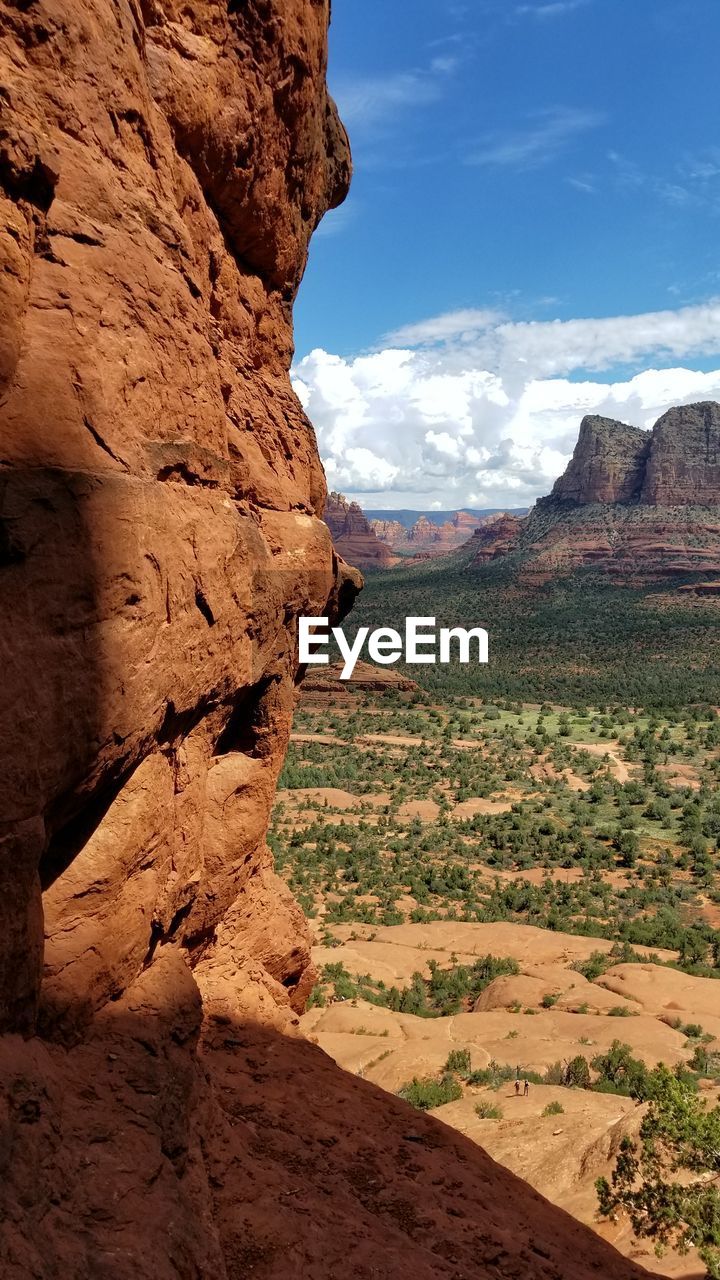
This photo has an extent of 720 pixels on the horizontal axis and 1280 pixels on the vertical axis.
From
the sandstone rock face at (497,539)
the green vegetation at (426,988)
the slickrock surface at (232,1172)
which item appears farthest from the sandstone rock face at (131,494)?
the sandstone rock face at (497,539)

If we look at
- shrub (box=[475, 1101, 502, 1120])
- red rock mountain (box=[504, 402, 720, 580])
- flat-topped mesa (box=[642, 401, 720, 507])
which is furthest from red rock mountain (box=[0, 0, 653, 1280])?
flat-topped mesa (box=[642, 401, 720, 507])

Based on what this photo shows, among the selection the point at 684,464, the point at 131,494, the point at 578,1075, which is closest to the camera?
the point at 131,494

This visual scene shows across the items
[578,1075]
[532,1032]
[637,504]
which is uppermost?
[637,504]

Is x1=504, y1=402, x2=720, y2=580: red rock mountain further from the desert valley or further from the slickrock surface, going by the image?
the slickrock surface

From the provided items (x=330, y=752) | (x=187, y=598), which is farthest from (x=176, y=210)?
(x=330, y=752)

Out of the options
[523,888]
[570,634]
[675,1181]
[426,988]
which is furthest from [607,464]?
[675,1181]

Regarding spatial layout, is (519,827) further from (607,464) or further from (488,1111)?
(607,464)

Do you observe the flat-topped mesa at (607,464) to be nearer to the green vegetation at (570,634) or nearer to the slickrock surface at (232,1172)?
the green vegetation at (570,634)
